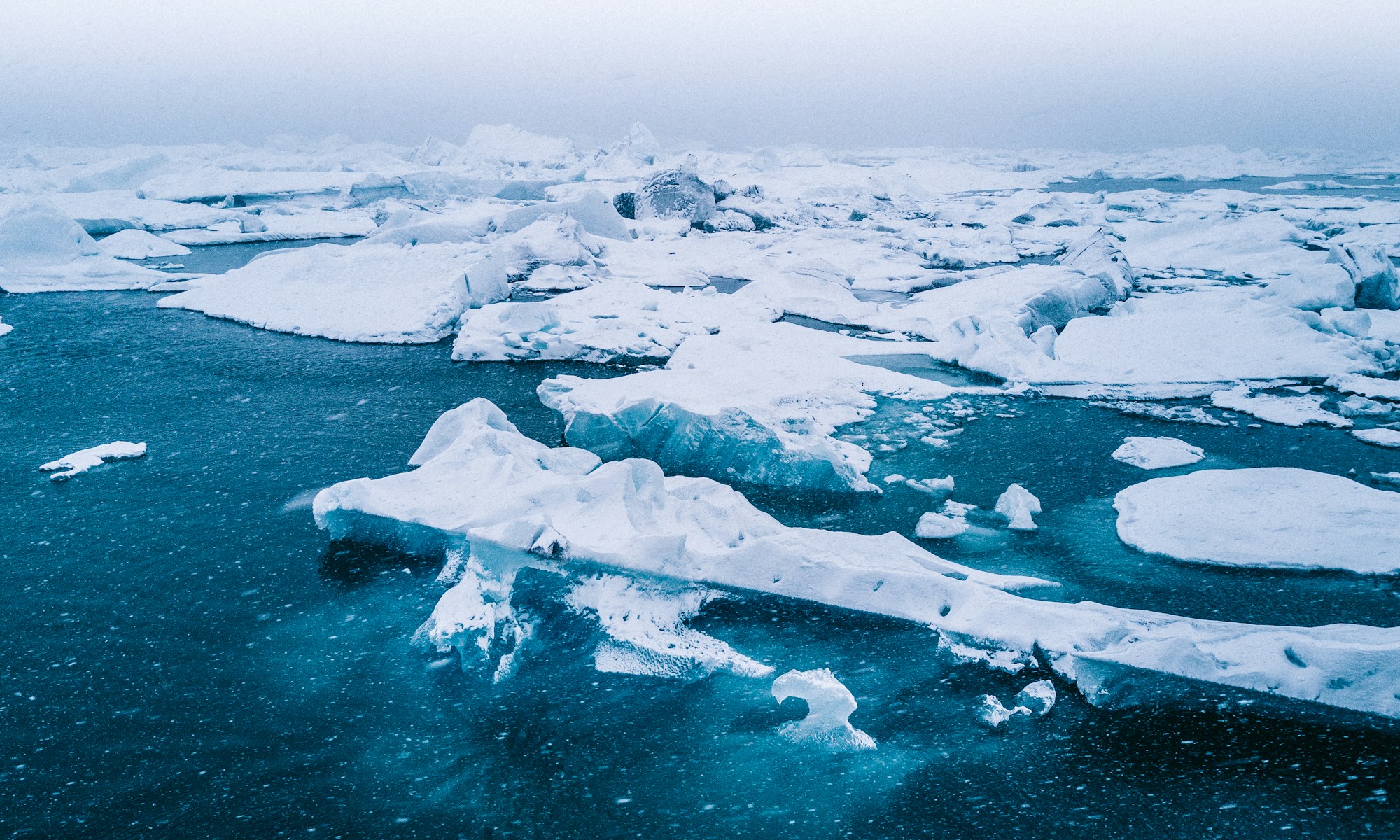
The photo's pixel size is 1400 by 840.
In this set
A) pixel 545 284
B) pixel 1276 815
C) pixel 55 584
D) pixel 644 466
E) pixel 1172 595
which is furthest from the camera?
pixel 545 284

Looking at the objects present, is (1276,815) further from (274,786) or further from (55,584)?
(55,584)

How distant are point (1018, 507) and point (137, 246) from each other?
50.5 ft

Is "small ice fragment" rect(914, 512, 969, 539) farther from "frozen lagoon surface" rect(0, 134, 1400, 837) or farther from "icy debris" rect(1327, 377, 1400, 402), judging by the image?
"icy debris" rect(1327, 377, 1400, 402)

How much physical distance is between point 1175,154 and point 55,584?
163 ft

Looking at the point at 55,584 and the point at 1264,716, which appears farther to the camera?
the point at 55,584

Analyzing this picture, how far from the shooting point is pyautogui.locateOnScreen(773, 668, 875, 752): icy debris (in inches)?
104

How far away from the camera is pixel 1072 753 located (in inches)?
101

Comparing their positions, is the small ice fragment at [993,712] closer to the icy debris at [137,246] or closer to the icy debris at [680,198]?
the icy debris at [680,198]

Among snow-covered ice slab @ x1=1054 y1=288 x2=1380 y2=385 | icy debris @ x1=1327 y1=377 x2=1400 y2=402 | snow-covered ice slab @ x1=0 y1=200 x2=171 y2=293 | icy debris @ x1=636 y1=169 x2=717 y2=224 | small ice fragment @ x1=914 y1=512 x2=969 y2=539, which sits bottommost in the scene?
small ice fragment @ x1=914 y1=512 x2=969 y2=539

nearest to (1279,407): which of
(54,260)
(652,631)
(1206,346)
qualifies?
(1206,346)

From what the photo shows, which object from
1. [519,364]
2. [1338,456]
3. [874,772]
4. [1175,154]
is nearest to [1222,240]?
[1338,456]

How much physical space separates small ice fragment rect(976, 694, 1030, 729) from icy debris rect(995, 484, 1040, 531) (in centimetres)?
144

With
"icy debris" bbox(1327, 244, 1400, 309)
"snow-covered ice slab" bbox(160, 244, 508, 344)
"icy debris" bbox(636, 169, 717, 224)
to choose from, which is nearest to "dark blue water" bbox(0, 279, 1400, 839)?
"snow-covered ice slab" bbox(160, 244, 508, 344)

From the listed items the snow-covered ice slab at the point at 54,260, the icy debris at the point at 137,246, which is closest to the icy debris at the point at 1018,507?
the snow-covered ice slab at the point at 54,260
